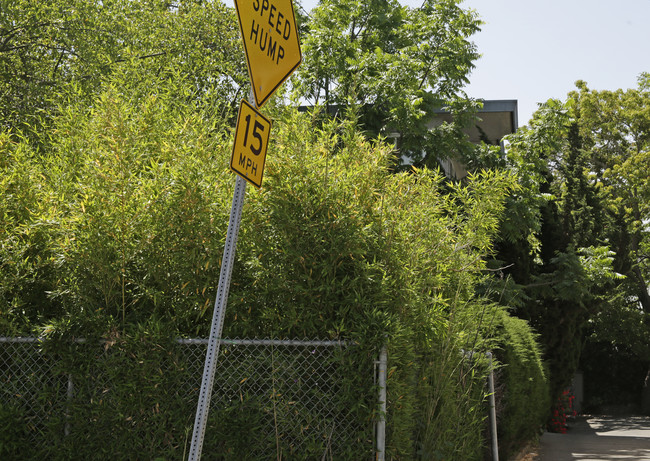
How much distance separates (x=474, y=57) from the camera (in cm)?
1419

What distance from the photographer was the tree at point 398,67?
42.9 feet

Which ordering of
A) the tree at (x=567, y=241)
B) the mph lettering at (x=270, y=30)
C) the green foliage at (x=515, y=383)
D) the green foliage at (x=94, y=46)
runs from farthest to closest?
the tree at (x=567, y=241)
the green foliage at (x=94, y=46)
the green foliage at (x=515, y=383)
the mph lettering at (x=270, y=30)

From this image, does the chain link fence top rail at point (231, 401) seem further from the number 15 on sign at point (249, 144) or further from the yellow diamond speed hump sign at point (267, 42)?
the yellow diamond speed hump sign at point (267, 42)

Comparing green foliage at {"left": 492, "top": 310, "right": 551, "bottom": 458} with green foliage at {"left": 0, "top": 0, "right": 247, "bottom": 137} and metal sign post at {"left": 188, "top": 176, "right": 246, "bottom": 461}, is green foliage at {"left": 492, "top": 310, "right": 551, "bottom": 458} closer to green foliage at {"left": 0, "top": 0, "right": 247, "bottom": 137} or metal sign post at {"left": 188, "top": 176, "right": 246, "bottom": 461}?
metal sign post at {"left": 188, "top": 176, "right": 246, "bottom": 461}

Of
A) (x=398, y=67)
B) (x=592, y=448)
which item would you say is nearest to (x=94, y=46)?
(x=398, y=67)

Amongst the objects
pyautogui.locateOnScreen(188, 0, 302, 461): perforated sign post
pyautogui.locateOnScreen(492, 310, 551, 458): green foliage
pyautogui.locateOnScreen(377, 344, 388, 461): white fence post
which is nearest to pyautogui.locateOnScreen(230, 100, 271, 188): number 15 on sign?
pyautogui.locateOnScreen(188, 0, 302, 461): perforated sign post

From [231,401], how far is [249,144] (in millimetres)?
2193

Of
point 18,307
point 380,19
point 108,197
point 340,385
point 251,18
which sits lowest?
point 340,385

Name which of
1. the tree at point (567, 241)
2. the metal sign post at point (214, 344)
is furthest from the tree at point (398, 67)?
the metal sign post at point (214, 344)

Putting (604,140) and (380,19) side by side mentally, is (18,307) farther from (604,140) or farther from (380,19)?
(604,140)

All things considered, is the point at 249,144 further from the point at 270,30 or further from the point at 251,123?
the point at 270,30

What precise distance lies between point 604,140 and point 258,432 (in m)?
32.2

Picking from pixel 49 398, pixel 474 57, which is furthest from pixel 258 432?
pixel 474 57

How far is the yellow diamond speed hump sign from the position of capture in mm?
3186
